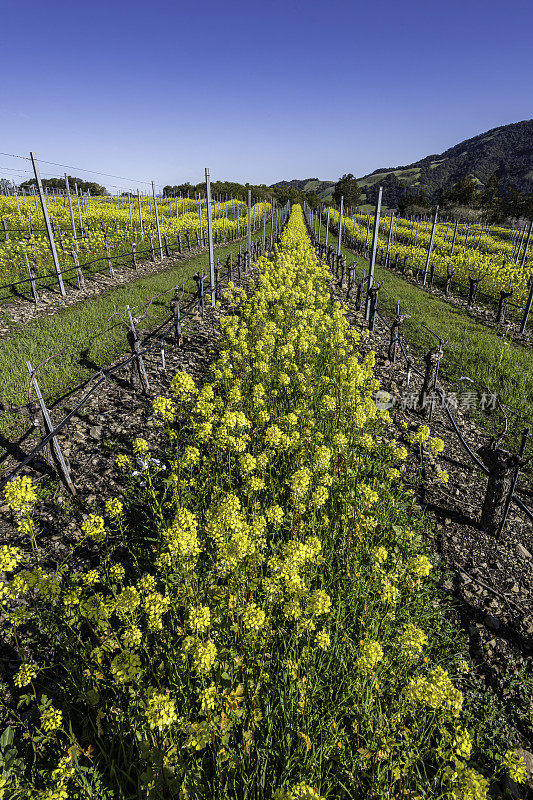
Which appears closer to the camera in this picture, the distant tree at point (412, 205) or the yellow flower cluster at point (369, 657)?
the yellow flower cluster at point (369, 657)

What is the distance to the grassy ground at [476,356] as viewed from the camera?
9180mm

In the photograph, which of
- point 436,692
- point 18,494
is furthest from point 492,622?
point 18,494

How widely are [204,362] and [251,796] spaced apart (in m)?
9.43

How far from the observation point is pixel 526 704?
3650 millimetres

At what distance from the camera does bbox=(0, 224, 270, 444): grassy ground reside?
907 centimetres

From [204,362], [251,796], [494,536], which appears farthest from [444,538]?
[204,362]

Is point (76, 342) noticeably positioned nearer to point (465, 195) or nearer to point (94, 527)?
point (94, 527)

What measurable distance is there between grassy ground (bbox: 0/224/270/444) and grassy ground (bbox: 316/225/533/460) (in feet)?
32.2

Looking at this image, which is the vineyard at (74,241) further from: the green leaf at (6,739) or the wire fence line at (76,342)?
the green leaf at (6,739)

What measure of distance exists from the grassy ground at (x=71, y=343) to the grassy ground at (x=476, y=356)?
9.82 metres

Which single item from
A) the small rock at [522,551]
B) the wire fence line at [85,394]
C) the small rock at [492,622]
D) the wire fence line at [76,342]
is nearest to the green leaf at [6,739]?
the wire fence line at [85,394]

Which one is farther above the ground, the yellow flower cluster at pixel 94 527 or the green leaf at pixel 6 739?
the yellow flower cluster at pixel 94 527

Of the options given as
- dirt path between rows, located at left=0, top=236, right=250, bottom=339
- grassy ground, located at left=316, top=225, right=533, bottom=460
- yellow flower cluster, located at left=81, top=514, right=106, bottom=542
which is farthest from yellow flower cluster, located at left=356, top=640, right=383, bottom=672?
dirt path between rows, located at left=0, top=236, right=250, bottom=339

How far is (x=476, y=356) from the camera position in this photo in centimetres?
1200
